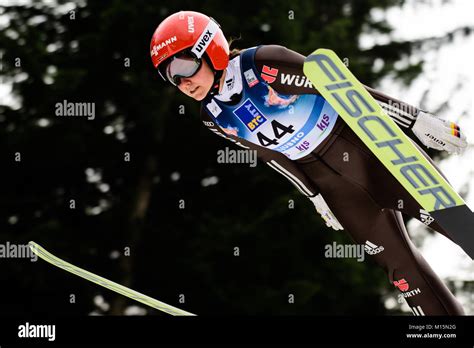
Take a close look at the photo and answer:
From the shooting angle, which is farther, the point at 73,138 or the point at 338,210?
→ the point at 73,138

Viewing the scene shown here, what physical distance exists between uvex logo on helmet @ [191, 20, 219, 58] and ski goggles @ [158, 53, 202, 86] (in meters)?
0.04

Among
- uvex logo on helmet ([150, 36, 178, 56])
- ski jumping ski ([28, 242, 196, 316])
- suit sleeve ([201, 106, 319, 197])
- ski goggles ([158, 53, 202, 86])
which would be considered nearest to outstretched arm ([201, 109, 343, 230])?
suit sleeve ([201, 106, 319, 197])

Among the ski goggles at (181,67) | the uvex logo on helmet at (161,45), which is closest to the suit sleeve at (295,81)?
the ski goggles at (181,67)

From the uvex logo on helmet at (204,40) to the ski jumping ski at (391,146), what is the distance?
55cm

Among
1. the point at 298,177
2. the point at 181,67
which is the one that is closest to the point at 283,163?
the point at 298,177

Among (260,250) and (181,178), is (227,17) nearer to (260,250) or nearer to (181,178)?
(181,178)

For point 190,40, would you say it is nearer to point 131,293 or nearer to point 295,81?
point 295,81

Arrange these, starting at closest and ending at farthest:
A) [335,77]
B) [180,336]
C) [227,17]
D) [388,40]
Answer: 1. [335,77]
2. [180,336]
3. [227,17]
4. [388,40]

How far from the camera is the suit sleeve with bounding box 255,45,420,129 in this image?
12.7ft

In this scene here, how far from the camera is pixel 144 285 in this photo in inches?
359

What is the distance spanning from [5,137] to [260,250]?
3074 mm

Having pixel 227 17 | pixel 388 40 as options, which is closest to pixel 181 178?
pixel 227 17

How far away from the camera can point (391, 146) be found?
11.9 feet

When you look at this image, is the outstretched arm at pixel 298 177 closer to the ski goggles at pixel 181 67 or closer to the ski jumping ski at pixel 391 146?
the ski goggles at pixel 181 67
